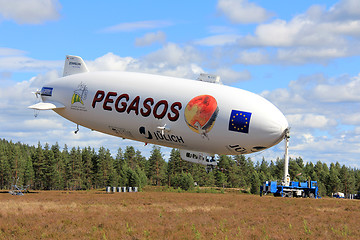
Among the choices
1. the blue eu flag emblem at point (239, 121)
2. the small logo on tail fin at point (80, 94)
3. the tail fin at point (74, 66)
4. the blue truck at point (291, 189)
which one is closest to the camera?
the blue eu flag emblem at point (239, 121)

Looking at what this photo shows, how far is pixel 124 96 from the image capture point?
122 feet

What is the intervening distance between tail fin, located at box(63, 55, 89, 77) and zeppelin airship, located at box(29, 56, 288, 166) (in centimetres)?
459

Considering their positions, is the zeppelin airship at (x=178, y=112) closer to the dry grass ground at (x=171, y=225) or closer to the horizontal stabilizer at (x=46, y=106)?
the horizontal stabilizer at (x=46, y=106)

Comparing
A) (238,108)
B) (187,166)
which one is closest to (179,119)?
(238,108)

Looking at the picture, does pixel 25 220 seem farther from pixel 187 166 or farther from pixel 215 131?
pixel 187 166

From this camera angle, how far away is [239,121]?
3322 centimetres

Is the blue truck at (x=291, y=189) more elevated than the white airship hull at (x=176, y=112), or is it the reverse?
the white airship hull at (x=176, y=112)

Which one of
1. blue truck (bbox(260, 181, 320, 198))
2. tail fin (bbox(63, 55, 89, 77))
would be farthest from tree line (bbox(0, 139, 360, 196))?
tail fin (bbox(63, 55, 89, 77))

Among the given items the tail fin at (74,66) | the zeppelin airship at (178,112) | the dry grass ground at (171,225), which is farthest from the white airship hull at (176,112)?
the dry grass ground at (171,225)

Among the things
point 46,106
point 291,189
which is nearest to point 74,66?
point 46,106

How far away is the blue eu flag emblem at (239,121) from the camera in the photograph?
1307 inches

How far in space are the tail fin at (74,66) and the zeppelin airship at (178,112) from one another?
459 centimetres

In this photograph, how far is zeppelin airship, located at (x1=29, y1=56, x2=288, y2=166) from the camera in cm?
3356

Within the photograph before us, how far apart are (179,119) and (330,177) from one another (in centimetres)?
14625
